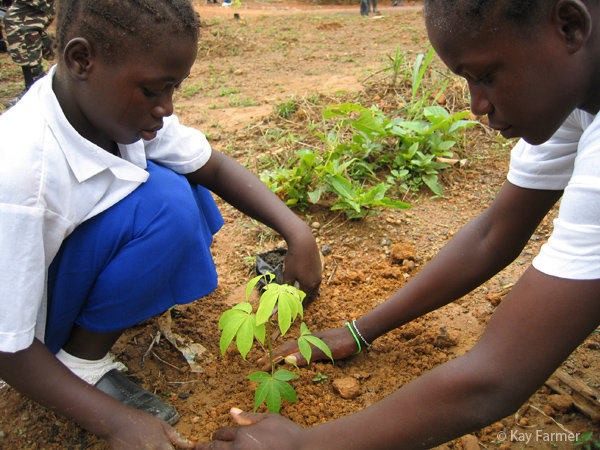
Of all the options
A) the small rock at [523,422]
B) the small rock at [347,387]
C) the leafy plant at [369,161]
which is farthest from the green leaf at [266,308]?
the leafy plant at [369,161]

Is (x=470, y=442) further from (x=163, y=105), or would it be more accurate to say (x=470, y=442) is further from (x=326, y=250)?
(x=163, y=105)

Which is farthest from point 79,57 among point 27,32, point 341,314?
point 27,32

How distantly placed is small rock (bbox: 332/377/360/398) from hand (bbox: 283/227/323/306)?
1.12ft

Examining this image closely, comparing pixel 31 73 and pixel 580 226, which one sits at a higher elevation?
pixel 580 226

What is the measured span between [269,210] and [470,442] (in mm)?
970

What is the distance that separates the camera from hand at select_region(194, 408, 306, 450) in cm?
118

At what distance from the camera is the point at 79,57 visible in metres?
1.28

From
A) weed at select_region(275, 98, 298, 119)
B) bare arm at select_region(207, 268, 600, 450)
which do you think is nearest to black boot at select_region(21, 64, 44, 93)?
weed at select_region(275, 98, 298, 119)

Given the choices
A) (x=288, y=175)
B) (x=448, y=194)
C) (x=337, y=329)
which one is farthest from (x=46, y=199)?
(x=448, y=194)

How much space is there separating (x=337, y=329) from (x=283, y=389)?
1.28 feet

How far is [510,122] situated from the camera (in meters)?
1.13

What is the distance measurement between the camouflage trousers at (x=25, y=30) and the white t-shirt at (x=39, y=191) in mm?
3921

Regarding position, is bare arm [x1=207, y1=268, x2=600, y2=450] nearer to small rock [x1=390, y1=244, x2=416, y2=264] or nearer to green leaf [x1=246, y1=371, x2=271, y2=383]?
green leaf [x1=246, y1=371, x2=271, y2=383]

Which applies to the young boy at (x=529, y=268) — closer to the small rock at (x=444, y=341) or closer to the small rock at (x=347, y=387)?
the small rock at (x=347, y=387)
